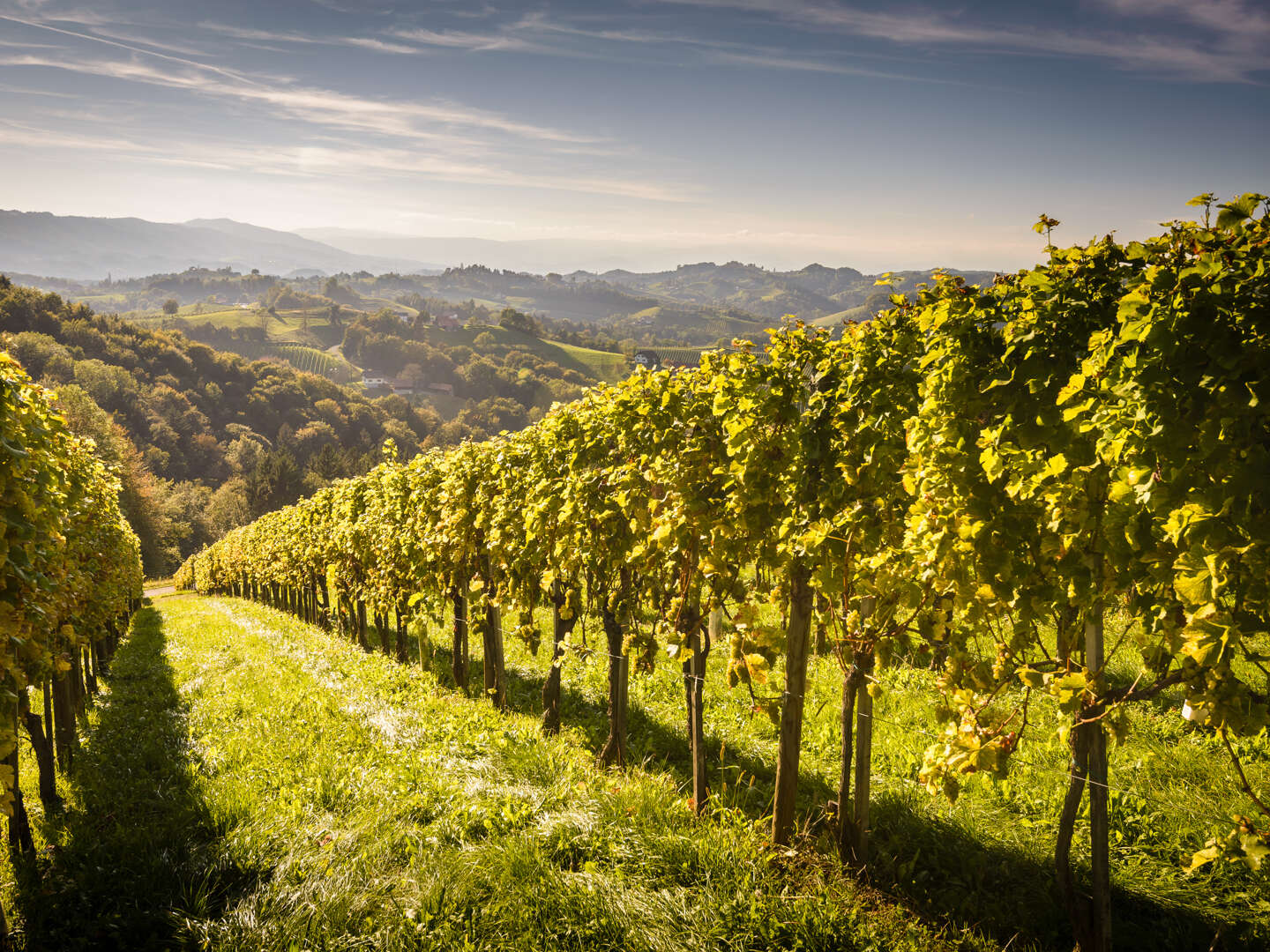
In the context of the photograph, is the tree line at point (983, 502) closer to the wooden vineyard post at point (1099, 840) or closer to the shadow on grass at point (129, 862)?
the wooden vineyard post at point (1099, 840)

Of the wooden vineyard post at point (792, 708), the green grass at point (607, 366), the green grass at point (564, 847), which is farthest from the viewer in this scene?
the green grass at point (607, 366)

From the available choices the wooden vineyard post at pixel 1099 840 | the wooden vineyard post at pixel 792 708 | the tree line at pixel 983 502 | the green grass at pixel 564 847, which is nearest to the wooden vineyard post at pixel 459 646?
the green grass at pixel 564 847

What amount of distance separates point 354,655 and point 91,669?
592cm

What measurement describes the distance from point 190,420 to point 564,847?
122073 mm

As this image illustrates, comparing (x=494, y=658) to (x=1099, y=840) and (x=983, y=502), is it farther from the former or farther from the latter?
(x=983, y=502)

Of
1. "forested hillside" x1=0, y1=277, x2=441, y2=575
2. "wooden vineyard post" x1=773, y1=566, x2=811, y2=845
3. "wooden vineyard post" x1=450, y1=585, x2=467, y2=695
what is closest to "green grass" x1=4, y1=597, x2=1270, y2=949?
"wooden vineyard post" x1=773, y1=566, x2=811, y2=845

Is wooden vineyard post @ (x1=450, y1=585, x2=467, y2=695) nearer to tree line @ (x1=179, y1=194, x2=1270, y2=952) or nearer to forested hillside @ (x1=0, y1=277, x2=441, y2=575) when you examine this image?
tree line @ (x1=179, y1=194, x2=1270, y2=952)

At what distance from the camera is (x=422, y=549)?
36.0ft

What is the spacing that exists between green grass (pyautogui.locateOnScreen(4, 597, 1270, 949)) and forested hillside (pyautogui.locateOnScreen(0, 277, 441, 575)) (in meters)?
54.8

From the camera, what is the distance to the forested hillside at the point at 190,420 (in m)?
62.6

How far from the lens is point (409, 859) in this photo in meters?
5.03

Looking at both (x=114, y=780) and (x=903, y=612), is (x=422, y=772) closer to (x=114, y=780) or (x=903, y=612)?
(x=114, y=780)

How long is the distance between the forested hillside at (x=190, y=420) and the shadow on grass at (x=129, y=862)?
174ft

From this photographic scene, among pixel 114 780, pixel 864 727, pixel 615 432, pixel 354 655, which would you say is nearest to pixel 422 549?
pixel 354 655
